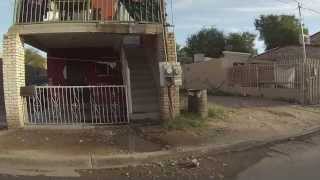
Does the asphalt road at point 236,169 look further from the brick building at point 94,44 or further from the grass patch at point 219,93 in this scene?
the grass patch at point 219,93

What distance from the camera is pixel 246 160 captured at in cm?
1142

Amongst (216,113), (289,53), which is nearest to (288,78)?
(216,113)

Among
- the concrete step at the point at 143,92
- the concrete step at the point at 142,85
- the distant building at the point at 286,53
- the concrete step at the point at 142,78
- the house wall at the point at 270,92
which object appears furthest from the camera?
the distant building at the point at 286,53

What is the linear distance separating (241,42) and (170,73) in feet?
142

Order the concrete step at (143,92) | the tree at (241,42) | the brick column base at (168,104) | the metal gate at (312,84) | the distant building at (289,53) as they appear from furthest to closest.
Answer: the tree at (241,42)
the distant building at (289,53)
the metal gate at (312,84)
the concrete step at (143,92)
the brick column base at (168,104)

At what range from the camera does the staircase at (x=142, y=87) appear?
637 inches

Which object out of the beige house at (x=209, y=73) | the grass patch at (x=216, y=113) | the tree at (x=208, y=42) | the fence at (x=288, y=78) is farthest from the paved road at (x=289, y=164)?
the tree at (x=208, y=42)

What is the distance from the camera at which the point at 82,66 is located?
21734 millimetres

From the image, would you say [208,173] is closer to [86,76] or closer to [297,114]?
[297,114]

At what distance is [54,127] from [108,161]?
4.16 metres

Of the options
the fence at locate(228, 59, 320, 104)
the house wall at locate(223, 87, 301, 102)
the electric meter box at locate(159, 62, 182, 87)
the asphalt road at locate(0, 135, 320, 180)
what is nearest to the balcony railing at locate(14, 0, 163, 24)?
the electric meter box at locate(159, 62, 182, 87)

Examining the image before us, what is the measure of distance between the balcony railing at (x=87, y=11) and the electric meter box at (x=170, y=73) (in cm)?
140

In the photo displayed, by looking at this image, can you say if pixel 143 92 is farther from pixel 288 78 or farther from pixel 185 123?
pixel 288 78

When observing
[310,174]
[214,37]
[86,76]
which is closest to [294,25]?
[214,37]
